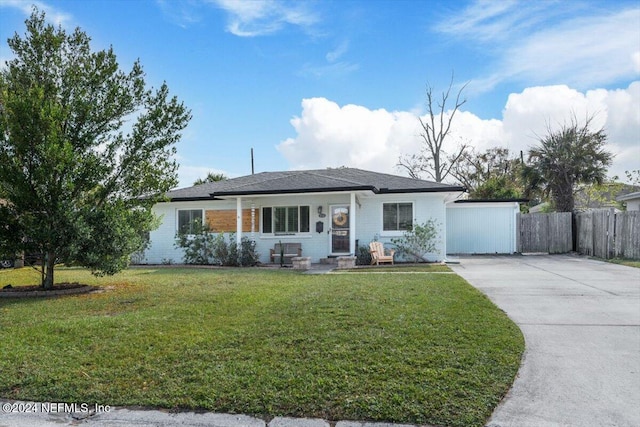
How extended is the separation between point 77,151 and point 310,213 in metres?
9.06

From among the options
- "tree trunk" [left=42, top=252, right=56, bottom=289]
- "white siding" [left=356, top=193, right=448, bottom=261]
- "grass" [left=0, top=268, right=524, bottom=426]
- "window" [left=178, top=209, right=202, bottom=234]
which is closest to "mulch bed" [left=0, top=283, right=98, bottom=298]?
"tree trunk" [left=42, top=252, right=56, bottom=289]

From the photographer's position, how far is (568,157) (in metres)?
21.8

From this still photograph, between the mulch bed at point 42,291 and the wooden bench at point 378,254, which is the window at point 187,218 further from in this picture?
the mulch bed at point 42,291

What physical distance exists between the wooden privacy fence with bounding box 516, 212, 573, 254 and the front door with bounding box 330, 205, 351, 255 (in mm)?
8705

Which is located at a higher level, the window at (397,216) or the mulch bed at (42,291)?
the window at (397,216)

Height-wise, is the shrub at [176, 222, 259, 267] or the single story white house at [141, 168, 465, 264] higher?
the single story white house at [141, 168, 465, 264]

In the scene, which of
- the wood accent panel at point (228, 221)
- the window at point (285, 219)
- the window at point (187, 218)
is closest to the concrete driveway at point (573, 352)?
the window at point (285, 219)

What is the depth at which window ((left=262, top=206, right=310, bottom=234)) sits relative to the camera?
53.2 feet

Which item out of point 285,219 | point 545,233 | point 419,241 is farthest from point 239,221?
point 545,233

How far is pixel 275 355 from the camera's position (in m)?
4.16

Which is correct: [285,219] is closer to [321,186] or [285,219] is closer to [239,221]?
[239,221]

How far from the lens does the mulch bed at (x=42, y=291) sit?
8.14 m

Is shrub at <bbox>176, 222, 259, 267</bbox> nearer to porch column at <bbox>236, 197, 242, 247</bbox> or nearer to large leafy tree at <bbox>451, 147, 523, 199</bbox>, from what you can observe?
porch column at <bbox>236, 197, 242, 247</bbox>

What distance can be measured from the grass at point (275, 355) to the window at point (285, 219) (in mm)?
8980
